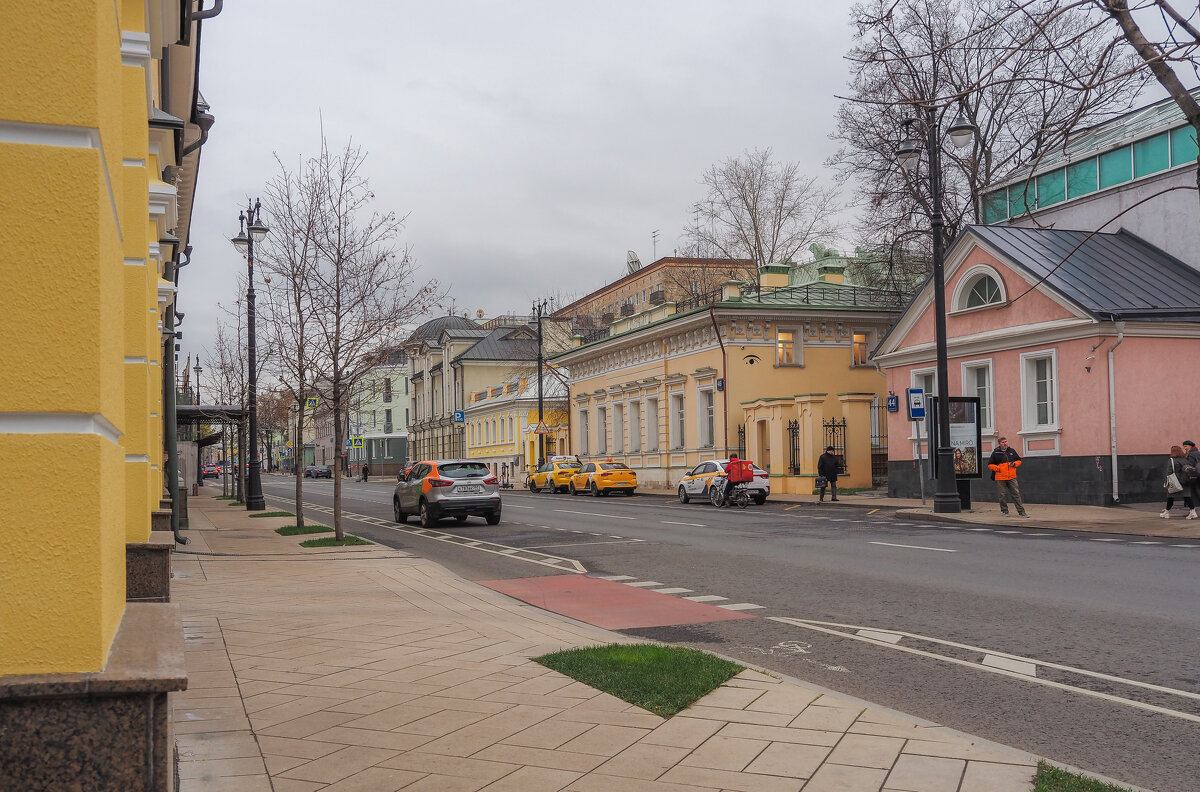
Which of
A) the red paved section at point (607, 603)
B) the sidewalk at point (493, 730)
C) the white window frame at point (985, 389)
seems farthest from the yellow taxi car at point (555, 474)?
the sidewalk at point (493, 730)

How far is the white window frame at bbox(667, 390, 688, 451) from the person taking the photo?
45.6 metres

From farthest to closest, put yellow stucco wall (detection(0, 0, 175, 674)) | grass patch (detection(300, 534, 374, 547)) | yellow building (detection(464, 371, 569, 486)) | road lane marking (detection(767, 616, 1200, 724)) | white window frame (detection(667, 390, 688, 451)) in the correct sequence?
yellow building (detection(464, 371, 569, 486)), white window frame (detection(667, 390, 688, 451)), grass patch (detection(300, 534, 374, 547)), road lane marking (detection(767, 616, 1200, 724)), yellow stucco wall (detection(0, 0, 175, 674))

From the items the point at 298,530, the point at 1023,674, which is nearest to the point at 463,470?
the point at 298,530

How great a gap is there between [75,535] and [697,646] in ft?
22.8

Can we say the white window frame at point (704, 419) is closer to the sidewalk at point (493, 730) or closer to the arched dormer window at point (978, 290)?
the arched dormer window at point (978, 290)

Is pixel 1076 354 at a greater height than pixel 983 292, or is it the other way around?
pixel 983 292

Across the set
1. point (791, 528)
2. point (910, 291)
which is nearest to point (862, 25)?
point (791, 528)

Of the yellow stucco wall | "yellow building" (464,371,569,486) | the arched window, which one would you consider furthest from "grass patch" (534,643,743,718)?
"yellow building" (464,371,569,486)

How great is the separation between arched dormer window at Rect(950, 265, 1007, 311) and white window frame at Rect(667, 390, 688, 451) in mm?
16769

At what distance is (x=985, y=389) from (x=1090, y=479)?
491 cm

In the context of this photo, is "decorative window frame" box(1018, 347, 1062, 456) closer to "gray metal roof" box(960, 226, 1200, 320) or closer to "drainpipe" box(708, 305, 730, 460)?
"gray metal roof" box(960, 226, 1200, 320)

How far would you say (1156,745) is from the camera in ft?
18.6

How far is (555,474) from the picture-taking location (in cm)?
4584

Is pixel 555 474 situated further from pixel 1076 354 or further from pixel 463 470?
pixel 1076 354
